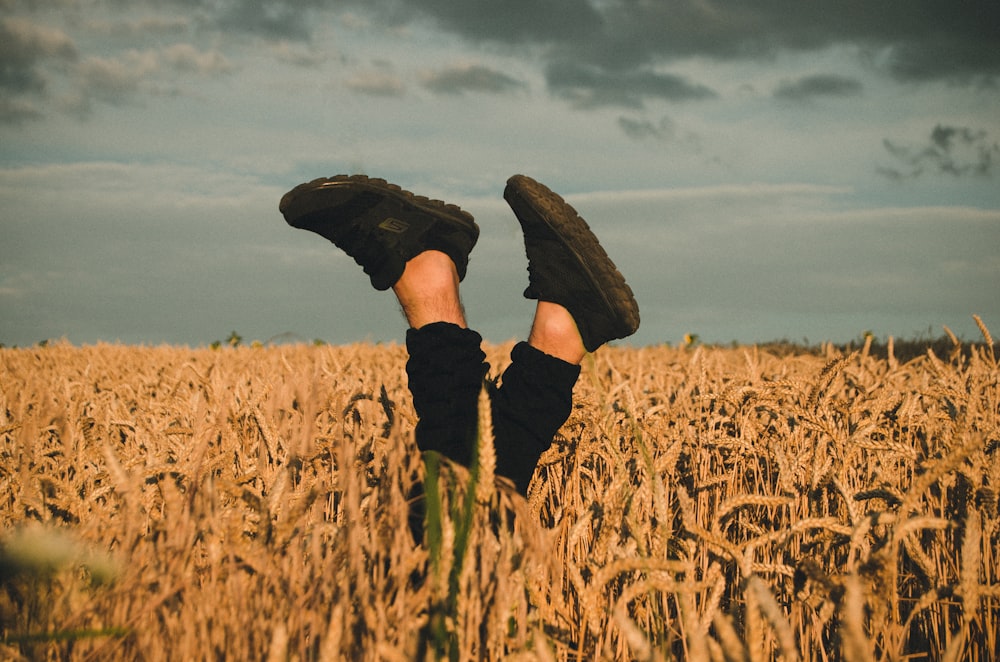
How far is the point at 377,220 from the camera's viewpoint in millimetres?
2285

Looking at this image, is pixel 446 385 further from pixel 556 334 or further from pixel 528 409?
pixel 556 334

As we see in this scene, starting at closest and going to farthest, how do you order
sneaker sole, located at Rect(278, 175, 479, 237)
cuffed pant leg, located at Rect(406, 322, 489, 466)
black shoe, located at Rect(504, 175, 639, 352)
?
cuffed pant leg, located at Rect(406, 322, 489, 466) → black shoe, located at Rect(504, 175, 639, 352) → sneaker sole, located at Rect(278, 175, 479, 237)

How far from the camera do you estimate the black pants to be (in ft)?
6.37

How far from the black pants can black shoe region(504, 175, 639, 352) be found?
175 mm

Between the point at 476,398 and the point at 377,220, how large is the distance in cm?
66

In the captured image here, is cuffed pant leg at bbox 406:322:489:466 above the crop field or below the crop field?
above

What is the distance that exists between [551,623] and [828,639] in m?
0.82

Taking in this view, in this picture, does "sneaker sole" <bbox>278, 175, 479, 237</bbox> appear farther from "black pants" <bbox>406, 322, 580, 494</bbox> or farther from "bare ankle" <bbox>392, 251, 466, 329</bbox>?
"black pants" <bbox>406, 322, 580, 494</bbox>

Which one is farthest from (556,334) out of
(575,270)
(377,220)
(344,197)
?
(344,197)

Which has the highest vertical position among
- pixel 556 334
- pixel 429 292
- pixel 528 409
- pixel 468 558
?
pixel 429 292

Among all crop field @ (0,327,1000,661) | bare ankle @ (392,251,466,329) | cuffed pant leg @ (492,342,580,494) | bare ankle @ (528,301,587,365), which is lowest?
crop field @ (0,327,1000,661)

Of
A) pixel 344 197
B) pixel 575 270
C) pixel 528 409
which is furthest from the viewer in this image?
pixel 344 197

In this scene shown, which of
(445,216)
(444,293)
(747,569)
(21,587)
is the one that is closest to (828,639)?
(747,569)

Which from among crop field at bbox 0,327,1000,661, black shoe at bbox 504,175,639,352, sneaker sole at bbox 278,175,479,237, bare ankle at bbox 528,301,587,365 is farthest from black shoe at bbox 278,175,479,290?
crop field at bbox 0,327,1000,661
